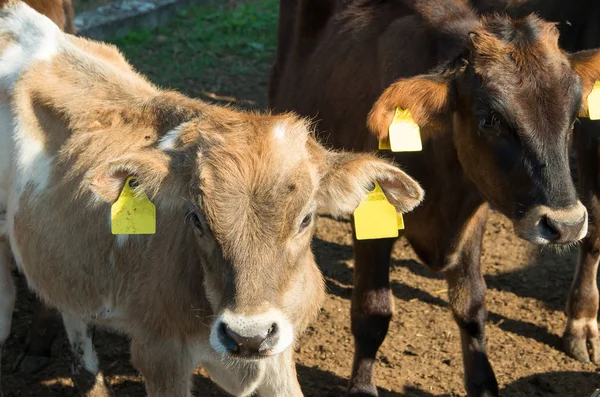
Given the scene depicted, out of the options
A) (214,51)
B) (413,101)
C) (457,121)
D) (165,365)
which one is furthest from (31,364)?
(214,51)

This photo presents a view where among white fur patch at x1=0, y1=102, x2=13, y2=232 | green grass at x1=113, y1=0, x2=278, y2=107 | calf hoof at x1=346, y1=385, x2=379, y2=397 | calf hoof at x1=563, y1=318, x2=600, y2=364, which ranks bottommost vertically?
green grass at x1=113, y1=0, x2=278, y2=107

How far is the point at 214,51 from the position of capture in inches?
448

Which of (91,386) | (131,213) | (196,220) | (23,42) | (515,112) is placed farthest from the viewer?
(91,386)

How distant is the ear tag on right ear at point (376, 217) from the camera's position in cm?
418

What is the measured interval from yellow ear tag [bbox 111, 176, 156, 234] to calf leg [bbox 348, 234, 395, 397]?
163 cm

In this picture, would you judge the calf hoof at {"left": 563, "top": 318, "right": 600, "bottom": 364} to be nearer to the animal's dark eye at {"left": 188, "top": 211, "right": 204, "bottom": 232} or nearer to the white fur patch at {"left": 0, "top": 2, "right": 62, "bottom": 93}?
the animal's dark eye at {"left": 188, "top": 211, "right": 204, "bottom": 232}

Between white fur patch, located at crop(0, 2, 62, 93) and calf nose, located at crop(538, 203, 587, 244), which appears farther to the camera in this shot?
white fur patch, located at crop(0, 2, 62, 93)

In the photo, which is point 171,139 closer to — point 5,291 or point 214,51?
point 5,291

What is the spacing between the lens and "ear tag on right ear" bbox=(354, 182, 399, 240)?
165 inches

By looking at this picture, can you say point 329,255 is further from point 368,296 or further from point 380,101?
point 380,101

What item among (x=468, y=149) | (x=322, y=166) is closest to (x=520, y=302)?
(x=468, y=149)

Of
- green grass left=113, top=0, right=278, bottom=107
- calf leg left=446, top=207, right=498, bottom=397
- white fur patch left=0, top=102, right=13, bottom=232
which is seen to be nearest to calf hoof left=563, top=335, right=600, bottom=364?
calf leg left=446, top=207, right=498, bottom=397

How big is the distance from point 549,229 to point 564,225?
0.08m

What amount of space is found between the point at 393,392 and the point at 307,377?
0.55m
